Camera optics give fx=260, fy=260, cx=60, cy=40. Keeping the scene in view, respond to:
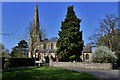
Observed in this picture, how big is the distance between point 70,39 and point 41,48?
4757 centimetres

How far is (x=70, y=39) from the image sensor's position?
45719mm

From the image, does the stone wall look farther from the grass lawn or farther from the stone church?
the grass lawn

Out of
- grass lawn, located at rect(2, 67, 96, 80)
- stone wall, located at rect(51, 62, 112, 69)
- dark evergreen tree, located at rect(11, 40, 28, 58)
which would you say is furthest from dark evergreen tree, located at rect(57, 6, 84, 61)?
dark evergreen tree, located at rect(11, 40, 28, 58)

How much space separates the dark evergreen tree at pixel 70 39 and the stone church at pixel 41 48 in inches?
323

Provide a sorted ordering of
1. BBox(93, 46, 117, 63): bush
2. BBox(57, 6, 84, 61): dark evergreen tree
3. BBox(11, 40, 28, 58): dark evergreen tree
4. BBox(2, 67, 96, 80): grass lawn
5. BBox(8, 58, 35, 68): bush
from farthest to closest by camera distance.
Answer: BBox(11, 40, 28, 58): dark evergreen tree
BBox(57, 6, 84, 61): dark evergreen tree
BBox(93, 46, 117, 63): bush
BBox(8, 58, 35, 68): bush
BBox(2, 67, 96, 80): grass lawn

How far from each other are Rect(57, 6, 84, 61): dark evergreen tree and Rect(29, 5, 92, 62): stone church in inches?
323

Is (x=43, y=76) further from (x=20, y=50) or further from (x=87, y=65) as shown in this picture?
(x=20, y=50)

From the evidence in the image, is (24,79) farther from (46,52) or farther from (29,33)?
(46,52)

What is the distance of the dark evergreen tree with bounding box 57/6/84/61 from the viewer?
4541cm

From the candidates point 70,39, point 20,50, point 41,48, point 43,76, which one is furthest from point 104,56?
point 41,48

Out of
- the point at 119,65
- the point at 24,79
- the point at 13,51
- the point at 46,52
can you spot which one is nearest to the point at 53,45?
the point at 46,52

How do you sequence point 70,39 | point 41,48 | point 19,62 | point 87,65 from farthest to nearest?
point 41,48 < point 70,39 < point 19,62 < point 87,65

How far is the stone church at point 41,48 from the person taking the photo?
2299 inches

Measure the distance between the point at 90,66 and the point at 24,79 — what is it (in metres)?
22.7
